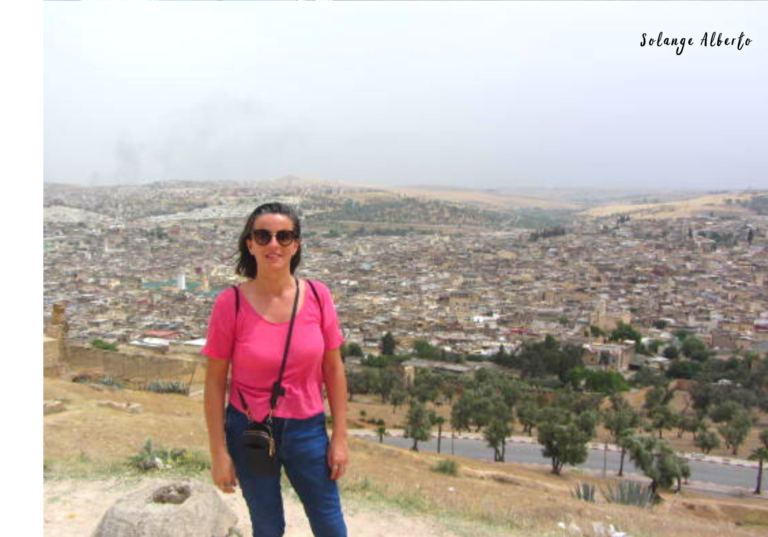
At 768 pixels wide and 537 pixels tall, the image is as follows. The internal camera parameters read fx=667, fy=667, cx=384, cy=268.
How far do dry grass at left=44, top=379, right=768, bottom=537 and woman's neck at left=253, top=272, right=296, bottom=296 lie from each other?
2.70m

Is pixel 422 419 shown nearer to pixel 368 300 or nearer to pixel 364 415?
pixel 364 415

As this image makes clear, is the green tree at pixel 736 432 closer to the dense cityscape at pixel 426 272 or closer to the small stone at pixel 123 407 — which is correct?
the dense cityscape at pixel 426 272

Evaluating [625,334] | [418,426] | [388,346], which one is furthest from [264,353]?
[625,334]

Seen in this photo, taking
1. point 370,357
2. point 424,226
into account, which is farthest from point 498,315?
point 424,226

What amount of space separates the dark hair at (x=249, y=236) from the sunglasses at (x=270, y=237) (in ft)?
0.11

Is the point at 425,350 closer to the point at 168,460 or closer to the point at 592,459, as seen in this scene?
the point at 592,459

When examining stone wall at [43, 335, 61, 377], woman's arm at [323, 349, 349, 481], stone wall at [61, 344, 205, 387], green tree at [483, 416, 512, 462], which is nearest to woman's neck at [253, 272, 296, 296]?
woman's arm at [323, 349, 349, 481]

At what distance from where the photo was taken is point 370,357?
32188 mm

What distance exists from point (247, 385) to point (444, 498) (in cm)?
372

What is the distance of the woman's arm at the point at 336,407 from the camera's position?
222cm

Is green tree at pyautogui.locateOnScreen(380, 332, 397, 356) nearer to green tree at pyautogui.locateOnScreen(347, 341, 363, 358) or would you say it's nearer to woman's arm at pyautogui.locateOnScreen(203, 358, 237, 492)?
green tree at pyautogui.locateOnScreen(347, 341, 363, 358)

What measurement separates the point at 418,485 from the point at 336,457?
14.7ft

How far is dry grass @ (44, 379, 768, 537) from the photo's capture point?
4770mm

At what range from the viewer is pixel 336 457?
2.22 metres
